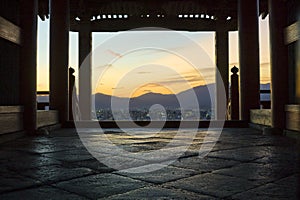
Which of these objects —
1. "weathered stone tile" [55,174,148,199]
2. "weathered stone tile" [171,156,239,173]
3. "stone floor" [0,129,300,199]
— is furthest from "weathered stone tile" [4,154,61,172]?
"weathered stone tile" [171,156,239,173]

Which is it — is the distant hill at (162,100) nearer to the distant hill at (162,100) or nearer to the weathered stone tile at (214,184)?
the distant hill at (162,100)

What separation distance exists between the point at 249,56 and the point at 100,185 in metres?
6.56

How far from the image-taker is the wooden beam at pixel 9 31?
4542 millimetres

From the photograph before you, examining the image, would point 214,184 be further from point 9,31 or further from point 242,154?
point 9,31

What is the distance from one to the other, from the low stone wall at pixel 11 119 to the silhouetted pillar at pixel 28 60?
18cm

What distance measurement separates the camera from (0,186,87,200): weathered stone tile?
173 cm

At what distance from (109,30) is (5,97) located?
8.06 meters

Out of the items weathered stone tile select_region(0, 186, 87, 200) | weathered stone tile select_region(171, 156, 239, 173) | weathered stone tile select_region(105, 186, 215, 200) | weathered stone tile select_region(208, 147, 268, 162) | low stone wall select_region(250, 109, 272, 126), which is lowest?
weathered stone tile select_region(208, 147, 268, 162)

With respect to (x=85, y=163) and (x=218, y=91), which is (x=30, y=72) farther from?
(x=218, y=91)

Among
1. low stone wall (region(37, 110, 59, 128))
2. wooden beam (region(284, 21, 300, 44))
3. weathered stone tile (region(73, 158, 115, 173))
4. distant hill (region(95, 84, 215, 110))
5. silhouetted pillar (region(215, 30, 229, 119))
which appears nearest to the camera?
weathered stone tile (region(73, 158, 115, 173))

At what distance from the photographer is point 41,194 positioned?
5.88 feet

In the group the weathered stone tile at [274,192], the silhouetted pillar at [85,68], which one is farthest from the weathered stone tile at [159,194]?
the silhouetted pillar at [85,68]

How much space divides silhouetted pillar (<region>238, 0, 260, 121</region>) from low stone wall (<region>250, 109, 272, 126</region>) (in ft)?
1.03

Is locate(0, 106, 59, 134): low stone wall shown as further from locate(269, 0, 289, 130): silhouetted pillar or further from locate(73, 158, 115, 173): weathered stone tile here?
locate(269, 0, 289, 130): silhouetted pillar
